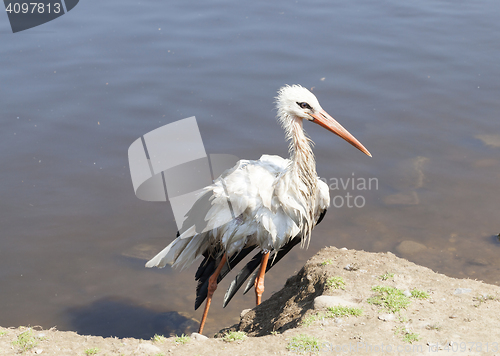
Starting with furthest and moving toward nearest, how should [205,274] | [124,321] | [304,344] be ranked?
[124,321] < [205,274] < [304,344]

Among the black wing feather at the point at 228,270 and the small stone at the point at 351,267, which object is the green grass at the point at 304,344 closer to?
the small stone at the point at 351,267

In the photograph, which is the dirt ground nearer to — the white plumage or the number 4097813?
the white plumage

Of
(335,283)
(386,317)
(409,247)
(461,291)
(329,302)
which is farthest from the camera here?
(409,247)

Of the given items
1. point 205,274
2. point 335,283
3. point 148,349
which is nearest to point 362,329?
point 335,283

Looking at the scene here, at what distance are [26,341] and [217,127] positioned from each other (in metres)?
5.49

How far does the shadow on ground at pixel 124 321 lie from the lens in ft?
18.0

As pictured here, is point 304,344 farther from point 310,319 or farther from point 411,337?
point 411,337

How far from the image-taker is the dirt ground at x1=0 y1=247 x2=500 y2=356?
10.8 feet

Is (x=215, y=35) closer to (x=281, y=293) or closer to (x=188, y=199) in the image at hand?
(x=188, y=199)

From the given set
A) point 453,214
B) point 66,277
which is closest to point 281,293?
point 66,277

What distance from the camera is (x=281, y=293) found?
4.88 metres

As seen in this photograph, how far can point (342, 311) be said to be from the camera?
3703 mm

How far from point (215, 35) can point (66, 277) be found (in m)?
6.80

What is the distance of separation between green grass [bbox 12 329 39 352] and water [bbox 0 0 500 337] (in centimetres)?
200
